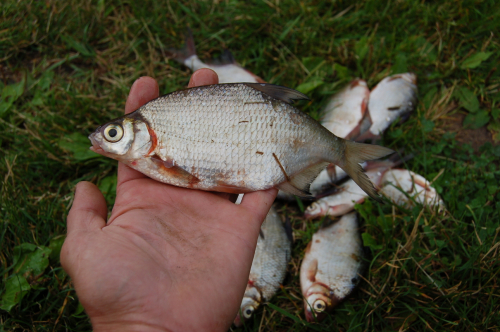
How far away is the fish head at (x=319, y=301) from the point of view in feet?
9.90

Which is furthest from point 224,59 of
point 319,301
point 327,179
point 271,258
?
point 319,301

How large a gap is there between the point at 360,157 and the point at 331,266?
124 cm

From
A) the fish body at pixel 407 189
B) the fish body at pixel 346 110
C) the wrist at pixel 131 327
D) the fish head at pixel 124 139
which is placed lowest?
the fish body at pixel 407 189

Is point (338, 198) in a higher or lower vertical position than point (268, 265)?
higher

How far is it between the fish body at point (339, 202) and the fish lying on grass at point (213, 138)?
3.26 feet

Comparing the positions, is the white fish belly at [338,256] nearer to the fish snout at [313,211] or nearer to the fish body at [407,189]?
the fish snout at [313,211]

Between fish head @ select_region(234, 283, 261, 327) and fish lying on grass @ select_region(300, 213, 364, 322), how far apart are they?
1.48 feet

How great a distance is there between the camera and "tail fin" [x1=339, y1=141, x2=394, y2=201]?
101 inches

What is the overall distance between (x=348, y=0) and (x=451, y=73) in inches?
61.8

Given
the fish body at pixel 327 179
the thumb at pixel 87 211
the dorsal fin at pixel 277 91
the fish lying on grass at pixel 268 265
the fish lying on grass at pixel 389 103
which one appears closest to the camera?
the thumb at pixel 87 211

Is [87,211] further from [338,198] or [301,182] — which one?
[338,198]

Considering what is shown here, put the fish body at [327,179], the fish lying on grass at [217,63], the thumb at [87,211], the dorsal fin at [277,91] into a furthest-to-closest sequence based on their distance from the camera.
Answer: the fish lying on grass at [217,63]
the fish body at [327,179]
the dorsal fin at [277,91]
the thumb at [87,211]

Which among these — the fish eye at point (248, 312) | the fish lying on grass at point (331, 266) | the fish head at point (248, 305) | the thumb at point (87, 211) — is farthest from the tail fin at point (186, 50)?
the fish eye at point (248, 312)

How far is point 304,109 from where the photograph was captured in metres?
3.88
